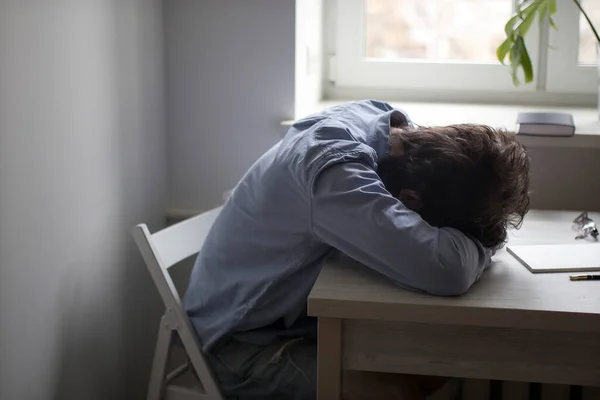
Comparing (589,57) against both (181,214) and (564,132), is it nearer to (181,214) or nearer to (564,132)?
(564,132)

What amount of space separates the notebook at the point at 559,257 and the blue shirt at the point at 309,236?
0.42 feet

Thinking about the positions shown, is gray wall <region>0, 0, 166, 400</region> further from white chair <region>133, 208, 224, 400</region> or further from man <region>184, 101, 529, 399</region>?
man <region>184, 101, 529, 399</region>

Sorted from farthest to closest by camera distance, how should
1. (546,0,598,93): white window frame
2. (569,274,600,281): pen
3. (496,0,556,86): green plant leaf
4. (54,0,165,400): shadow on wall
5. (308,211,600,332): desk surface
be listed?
1. (546,0,598,93): white window frame
2. (496,0,556,86): green plant leaf
3. (54,0,165,400): shadow on wall
4. (569,274,600,281): pen
5. (308,211,600,332): desk surface

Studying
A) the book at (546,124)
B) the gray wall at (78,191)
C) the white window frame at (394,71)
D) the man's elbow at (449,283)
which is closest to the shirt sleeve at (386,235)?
the man's elbow at (449,283)

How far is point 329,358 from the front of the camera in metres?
1.36

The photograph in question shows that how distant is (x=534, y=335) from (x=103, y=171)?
100 centimetres

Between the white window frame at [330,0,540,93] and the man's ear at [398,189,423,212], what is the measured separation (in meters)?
1.12

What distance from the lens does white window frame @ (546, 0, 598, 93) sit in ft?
8.02

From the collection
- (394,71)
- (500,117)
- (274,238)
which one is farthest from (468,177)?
(394,71)

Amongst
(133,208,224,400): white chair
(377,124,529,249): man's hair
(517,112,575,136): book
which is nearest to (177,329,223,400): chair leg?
(133,208,224,400): white chair

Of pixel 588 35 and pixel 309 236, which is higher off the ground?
pixel 588 35

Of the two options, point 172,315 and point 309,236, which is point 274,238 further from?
point 172,315

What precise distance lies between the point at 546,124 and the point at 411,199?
2.32 ft

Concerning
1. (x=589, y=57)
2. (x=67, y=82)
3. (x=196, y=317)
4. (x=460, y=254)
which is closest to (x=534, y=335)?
(x=460, y=254)
